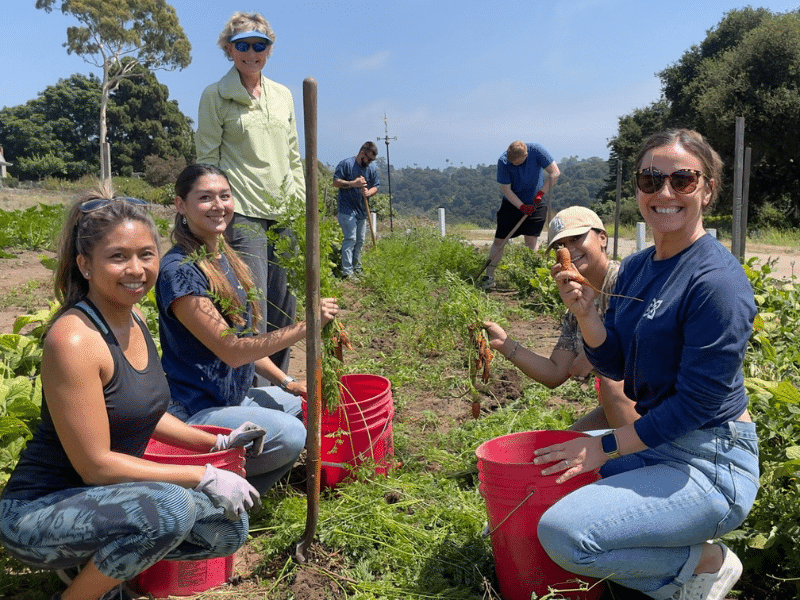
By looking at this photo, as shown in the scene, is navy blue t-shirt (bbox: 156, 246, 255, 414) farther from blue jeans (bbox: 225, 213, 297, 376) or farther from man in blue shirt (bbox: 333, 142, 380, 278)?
man in blue shirt (bbox: 333, 142, 380, 278)

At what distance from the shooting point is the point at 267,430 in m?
2.76

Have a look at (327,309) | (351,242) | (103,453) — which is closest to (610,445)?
(327,309)

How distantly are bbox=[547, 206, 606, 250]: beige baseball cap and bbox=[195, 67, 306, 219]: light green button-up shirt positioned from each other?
172 centimetres

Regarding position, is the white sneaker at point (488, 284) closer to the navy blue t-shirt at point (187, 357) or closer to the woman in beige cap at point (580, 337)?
the woman in beige cap at point (580, 337)

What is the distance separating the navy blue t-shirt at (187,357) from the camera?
2.73 metres

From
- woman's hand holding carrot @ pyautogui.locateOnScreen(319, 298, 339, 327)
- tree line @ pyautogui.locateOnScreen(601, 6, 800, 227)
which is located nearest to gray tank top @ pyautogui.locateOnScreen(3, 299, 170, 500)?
woman's hand holding carrot @ pyautogui.locateOnScreen(319, 298, 339, 327)

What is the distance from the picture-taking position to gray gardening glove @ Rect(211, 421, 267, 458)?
97.9 inches

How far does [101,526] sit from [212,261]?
1.23m

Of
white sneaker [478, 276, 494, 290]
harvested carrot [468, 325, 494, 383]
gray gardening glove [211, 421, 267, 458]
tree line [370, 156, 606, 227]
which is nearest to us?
gray gardening glove [211, 421, 267, 458]

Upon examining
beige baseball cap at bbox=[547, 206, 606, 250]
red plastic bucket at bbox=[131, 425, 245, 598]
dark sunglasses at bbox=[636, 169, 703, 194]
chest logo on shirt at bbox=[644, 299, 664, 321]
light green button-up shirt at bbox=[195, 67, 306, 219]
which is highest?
light green button-up shirt at bbox=[195, 67, 306, 219]

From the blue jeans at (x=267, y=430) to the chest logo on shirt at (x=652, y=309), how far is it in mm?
1532

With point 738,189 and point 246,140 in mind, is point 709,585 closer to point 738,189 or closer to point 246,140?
point 246,140

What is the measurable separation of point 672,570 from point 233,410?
5.72ft

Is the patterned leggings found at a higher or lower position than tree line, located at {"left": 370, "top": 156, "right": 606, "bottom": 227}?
lower
